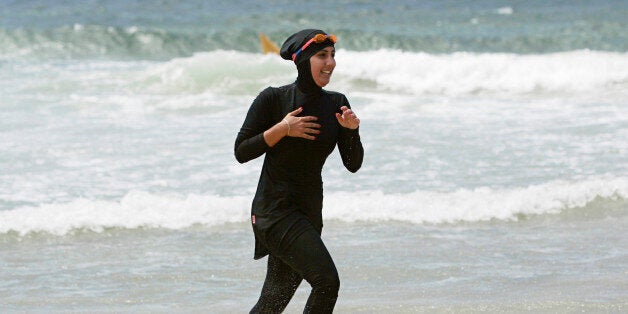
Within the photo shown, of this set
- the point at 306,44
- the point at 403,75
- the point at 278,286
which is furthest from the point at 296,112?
the point at 403,75

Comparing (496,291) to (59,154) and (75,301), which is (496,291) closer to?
(75,301)

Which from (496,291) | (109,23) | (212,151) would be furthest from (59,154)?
(109,23)

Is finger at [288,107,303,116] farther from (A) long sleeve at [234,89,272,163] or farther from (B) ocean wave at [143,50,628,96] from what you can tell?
(B) ocean wave at [143,50,628,96]

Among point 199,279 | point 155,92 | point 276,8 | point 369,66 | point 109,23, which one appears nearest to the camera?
point 199,279

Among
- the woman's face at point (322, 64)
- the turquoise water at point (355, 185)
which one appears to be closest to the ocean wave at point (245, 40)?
the turquoise water at point (355, 185)

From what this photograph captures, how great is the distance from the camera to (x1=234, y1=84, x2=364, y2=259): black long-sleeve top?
515 cm

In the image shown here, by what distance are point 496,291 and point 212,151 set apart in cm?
629

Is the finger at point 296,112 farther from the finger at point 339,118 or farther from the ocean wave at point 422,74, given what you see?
the ocean wave at point 422,74

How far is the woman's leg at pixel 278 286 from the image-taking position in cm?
540

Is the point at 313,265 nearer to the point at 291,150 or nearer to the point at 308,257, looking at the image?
the point at 308,257

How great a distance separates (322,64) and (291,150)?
16.0 inches

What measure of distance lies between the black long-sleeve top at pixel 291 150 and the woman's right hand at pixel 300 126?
6cm

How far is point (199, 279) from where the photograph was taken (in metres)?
8.19

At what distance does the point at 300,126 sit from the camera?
16.5ft
